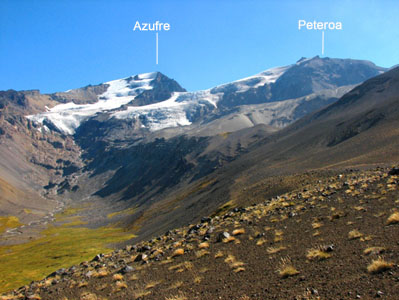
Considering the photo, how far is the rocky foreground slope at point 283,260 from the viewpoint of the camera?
12.3m

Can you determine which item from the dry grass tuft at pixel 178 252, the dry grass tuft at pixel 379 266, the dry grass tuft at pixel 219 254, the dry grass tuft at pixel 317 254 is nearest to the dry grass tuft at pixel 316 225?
the dry grass tuft at pixel 317 254

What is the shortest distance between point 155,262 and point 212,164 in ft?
572

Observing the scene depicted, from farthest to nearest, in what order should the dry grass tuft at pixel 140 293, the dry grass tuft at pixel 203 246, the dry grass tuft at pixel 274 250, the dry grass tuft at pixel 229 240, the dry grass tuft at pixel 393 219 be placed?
the dry grass tuft at pixel 203 246 → the dry grass tuft at pixel 229 240 → the dry grass tuft at pixel 274 250 → the dry grass tuft at pixel 140 293 → the dry grass tuft at pixel 393 219

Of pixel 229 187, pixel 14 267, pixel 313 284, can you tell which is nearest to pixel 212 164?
pixel 229 187

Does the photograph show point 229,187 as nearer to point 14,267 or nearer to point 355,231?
point 14,267

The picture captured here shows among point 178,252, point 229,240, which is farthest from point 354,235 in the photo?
point 178,252

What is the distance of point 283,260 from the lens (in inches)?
614

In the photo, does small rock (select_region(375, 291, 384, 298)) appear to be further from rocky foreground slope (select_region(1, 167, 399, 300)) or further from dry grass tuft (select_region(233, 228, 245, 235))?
dry grass tuft (select_region(233, 228, 245, 235))

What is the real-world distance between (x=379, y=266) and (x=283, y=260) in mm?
4790

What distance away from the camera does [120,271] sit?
902 inches

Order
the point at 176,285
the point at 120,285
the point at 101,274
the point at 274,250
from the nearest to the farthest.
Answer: the point at 176,285, the point at 274,250, the point at 120,285, the point at 101,274

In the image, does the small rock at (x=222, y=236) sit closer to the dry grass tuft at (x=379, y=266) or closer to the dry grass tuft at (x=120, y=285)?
the dry grass tuft at (x=120, y=285)

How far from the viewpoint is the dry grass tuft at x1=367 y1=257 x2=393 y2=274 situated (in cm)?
1168

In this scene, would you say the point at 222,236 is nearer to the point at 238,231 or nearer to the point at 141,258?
the point at 238,231
